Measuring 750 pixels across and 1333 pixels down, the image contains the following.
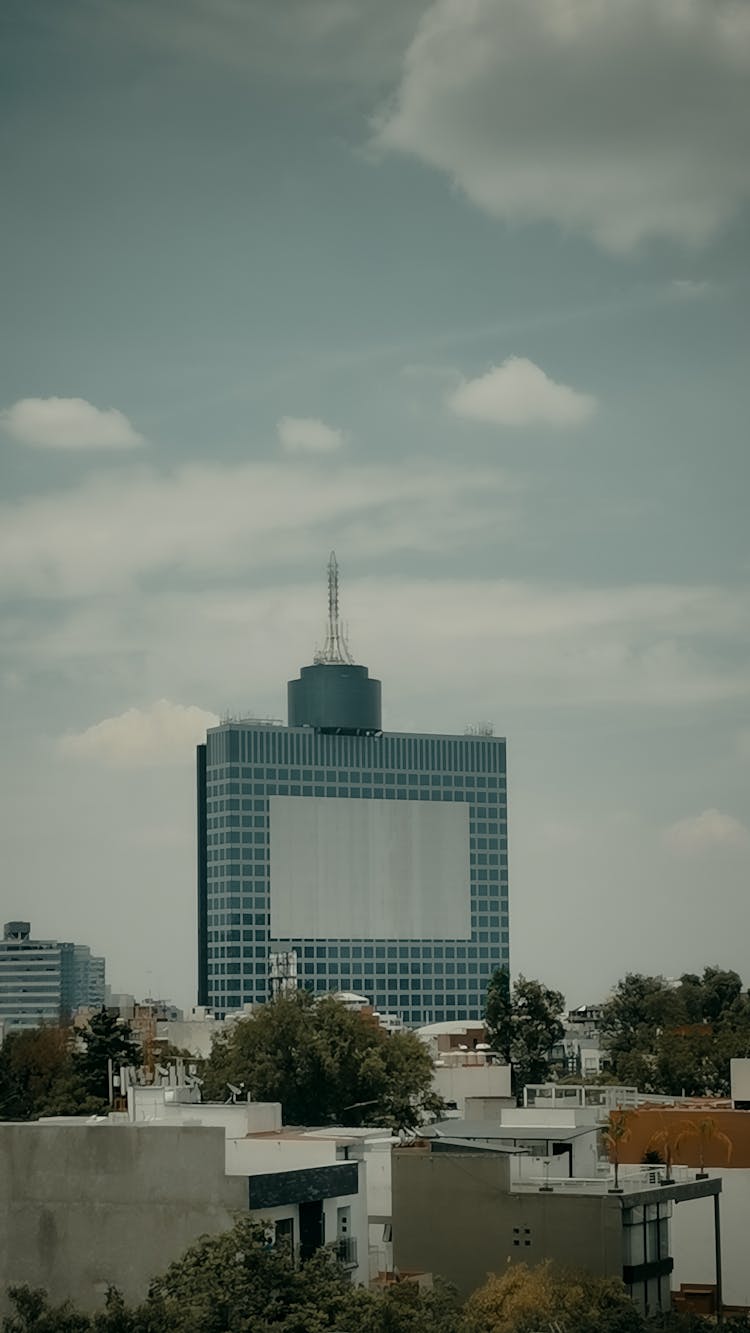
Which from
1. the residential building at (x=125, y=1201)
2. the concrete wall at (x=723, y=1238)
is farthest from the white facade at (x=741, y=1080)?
the residential building at (x=125, y=1201)

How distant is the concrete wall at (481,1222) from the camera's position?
180ft

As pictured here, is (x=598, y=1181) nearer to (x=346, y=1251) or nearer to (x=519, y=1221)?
(x=519, y=1221)

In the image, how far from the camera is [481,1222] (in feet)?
188

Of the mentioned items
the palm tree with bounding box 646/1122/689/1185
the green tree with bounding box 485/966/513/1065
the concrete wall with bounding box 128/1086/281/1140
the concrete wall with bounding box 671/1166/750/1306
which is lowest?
the concrete wall with bounding box 671/1166/750/1306

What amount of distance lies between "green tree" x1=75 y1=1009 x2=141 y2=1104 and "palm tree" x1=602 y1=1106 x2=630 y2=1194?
50208 mm

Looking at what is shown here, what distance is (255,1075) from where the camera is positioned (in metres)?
102

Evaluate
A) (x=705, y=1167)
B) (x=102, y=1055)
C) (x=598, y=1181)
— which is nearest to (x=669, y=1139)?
(x=705, y=1167)

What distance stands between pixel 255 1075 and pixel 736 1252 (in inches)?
1507

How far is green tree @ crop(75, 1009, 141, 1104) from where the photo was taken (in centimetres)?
11831

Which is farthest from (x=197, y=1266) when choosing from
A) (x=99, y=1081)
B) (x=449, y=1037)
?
(x=449, y=1037)

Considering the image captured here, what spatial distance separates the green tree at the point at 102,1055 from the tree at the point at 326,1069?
42.3ft

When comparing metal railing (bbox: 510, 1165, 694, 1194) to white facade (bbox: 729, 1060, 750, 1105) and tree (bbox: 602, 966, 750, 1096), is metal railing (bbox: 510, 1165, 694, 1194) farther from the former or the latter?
tree (bbox: 602, 966, 750, 1096)

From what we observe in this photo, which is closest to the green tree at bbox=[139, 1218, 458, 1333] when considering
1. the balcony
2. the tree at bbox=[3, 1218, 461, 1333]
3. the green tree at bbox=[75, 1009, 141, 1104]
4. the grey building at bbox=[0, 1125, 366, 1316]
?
the tree at bbox=[3, 1218, 461, 1333]

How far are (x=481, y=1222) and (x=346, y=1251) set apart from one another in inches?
170
